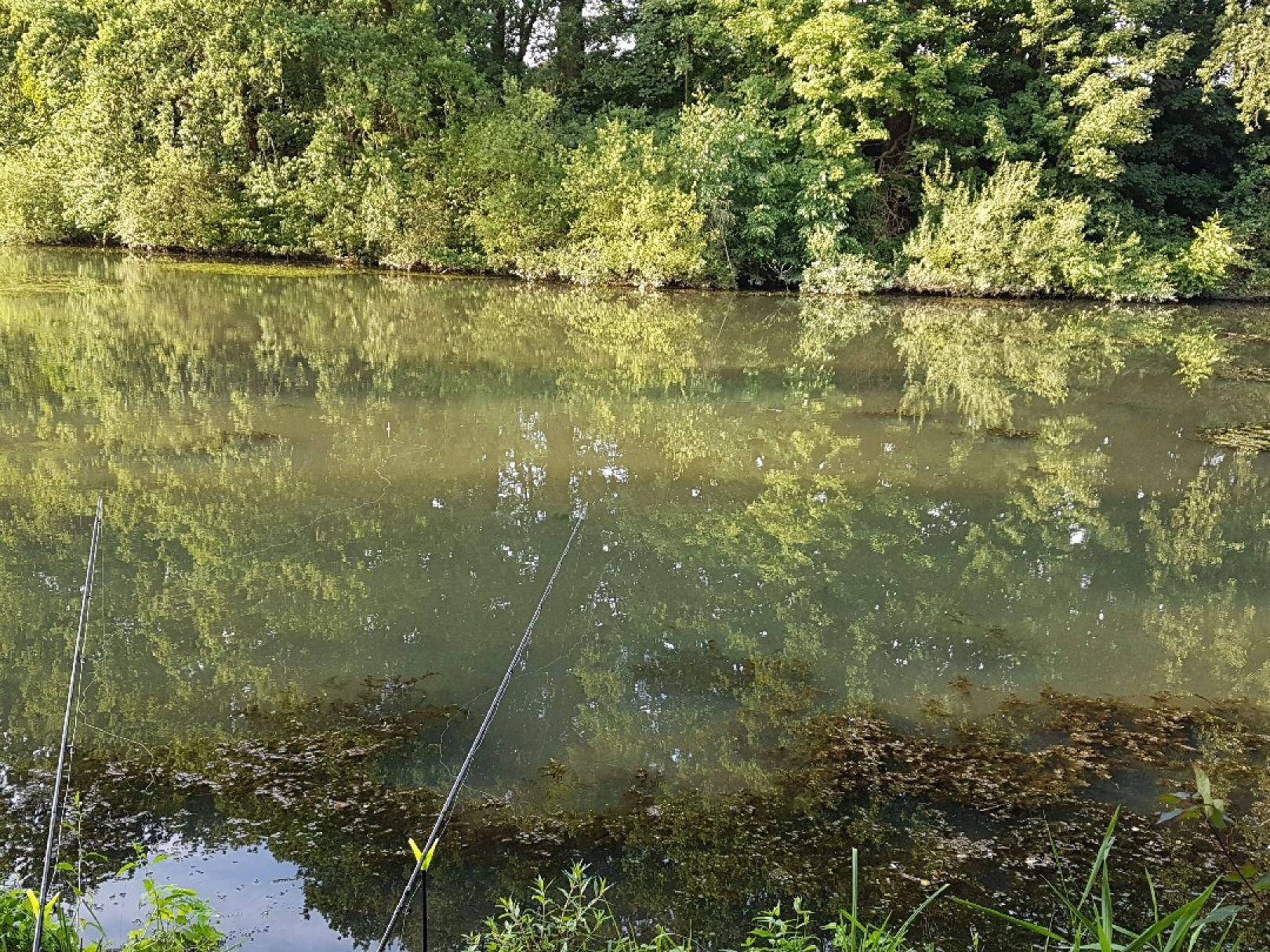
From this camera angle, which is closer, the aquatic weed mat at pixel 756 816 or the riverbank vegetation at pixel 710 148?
the aquatic weed mat at pixel 756 816

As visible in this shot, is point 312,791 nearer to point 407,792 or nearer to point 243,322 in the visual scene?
point 407,792

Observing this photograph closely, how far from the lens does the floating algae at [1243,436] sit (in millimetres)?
8148

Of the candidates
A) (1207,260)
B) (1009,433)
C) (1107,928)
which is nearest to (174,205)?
(1009,433)

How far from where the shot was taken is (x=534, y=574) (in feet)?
16.4

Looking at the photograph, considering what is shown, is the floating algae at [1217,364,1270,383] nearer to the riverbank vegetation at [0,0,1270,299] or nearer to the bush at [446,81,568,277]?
the riverbank vegetation at [0,0,1270,299]

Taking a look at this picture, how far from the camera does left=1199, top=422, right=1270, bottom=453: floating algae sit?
815cm

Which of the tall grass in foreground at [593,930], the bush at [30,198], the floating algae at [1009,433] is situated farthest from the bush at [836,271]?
the tall grass in foreground at [593,930]

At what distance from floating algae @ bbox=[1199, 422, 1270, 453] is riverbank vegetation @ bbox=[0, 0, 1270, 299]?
931 centimetres

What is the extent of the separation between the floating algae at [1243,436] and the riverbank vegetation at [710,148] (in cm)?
931

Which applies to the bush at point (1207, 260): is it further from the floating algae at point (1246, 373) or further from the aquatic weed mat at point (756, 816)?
the aquatic weed mat at point (756, 816)

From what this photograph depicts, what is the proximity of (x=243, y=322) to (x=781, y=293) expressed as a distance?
399 inches

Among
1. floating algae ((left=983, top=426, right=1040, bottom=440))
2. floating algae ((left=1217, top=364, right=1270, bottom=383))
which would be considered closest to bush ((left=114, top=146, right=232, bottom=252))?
floating algae ((left=983, top=426, right=1040, bottom=440))

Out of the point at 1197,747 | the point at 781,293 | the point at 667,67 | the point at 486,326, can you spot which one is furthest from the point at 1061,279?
the point at 1197,747

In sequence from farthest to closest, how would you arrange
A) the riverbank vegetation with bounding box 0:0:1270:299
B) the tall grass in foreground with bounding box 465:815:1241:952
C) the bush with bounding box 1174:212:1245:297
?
1. the bush with bounding box 1174:212:1245:297
2. the riverbank vegetation with bounding box 0:0:1270:299
3. the tall grass in foreground with bounding box 465:815:1241:952
